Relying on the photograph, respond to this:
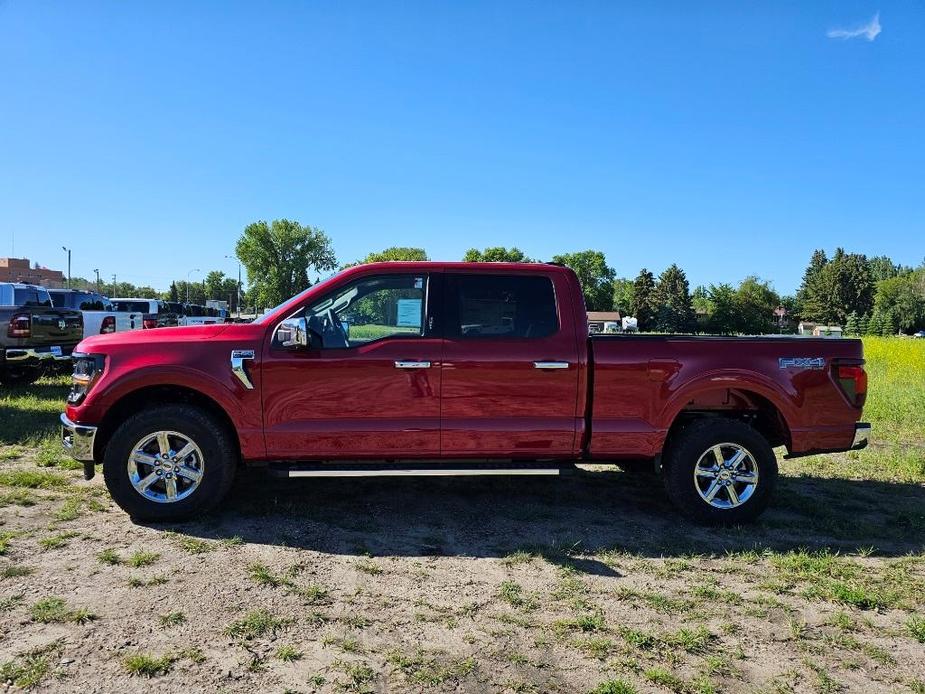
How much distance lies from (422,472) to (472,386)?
28.7 inches

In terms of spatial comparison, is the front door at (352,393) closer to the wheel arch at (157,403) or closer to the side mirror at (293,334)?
→ the side mirror at (293,334)

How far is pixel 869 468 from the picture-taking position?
22.0ft

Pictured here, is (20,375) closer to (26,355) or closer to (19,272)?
(26,355)

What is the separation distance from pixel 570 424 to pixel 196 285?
13211 centimetres

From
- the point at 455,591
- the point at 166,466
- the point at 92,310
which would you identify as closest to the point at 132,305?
the point at 92,310

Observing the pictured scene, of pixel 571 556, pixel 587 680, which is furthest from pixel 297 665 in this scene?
pixel 571 556

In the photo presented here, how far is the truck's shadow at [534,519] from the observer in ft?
14.1

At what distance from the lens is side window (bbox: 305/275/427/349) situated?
4629 millimetres


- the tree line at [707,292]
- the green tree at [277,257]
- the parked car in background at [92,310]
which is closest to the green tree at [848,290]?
the tree line at [707,292]

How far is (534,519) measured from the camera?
483 centimetres

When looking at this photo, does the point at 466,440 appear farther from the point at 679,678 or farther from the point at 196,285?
the point at 196,285

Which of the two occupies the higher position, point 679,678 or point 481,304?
point 481,304

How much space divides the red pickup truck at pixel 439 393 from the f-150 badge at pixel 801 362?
0.01 metres

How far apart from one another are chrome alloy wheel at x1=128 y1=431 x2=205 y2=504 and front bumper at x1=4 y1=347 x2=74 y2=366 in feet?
21.9
